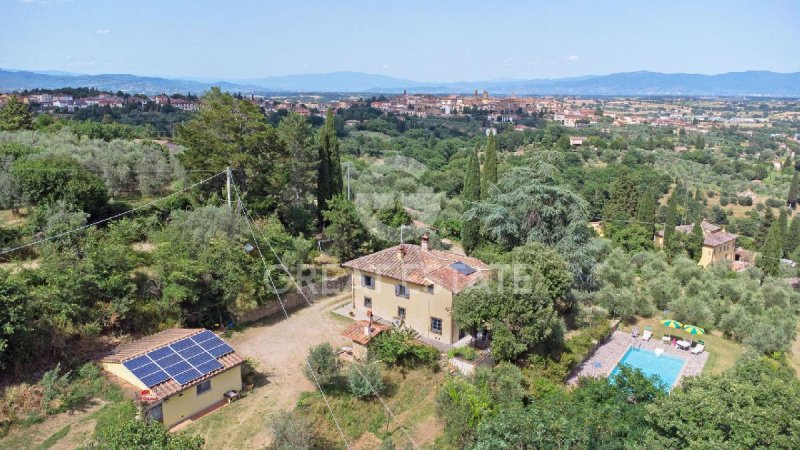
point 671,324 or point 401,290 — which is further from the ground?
point 401,290

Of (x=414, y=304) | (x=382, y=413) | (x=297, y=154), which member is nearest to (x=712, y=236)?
(x=297, y=154)

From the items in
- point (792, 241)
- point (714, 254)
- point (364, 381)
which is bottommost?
point (792, 241)

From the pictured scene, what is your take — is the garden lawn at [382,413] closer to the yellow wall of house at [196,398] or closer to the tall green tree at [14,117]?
the yellow wall of house at [196,398]

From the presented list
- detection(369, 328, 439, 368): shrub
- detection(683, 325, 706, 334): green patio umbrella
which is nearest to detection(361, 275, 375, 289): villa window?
detection(369, 328, 439, 368): shrub

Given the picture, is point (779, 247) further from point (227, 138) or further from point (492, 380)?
point (227, 138)

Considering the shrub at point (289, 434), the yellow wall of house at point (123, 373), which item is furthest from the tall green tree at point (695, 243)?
the yellow wall of house at point (123, 373)

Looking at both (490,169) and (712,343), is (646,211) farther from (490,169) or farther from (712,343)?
(712,343)
